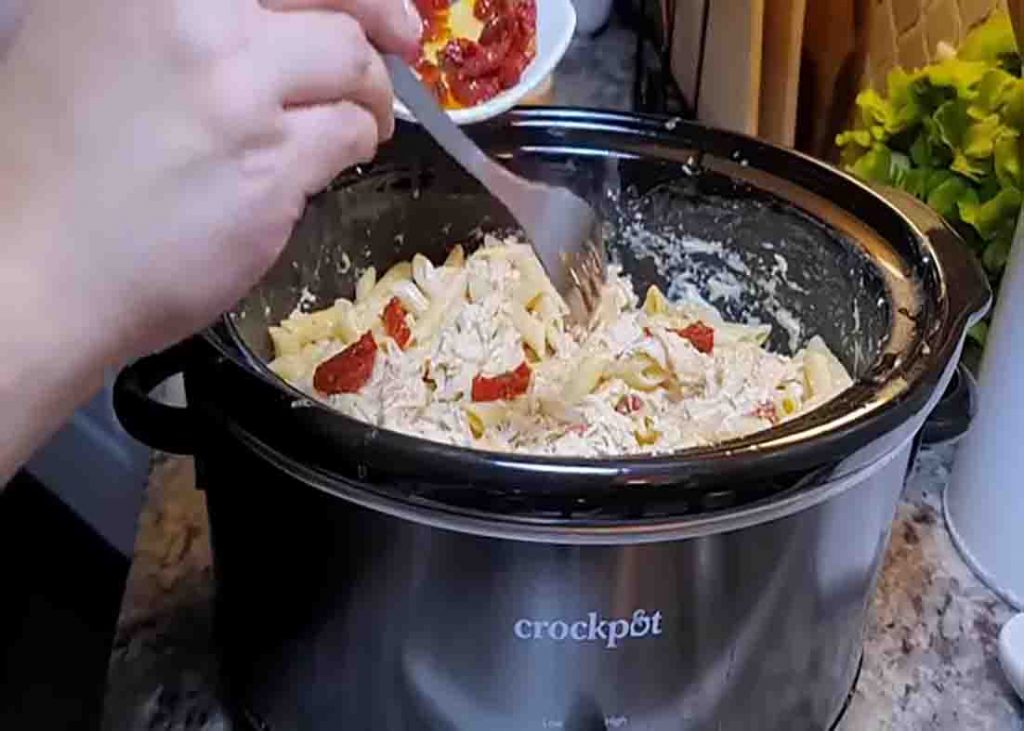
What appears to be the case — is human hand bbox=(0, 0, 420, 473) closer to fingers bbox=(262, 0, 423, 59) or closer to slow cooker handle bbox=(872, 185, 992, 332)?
fingers bbox=(262, 0, 423, 59)

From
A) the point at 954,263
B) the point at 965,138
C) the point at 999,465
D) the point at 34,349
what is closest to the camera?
the point at 34,349

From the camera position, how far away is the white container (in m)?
0.76

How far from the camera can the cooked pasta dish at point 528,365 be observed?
70 cm

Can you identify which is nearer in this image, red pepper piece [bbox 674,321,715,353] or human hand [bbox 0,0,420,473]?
human hand [bbox 0,0,420,473]

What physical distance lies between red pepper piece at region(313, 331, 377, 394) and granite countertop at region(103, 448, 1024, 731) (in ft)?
0.44

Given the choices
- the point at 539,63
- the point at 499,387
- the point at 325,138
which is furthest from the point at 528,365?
the point at 325,138

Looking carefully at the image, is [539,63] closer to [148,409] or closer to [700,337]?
[700,337]

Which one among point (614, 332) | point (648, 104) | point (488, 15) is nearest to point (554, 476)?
point (614, 332)

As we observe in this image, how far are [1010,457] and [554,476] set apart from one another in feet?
1.10

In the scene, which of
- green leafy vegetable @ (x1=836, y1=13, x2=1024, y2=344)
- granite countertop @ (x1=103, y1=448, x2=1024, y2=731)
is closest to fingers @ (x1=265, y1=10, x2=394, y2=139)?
granite countertop @ (x1=103, y1=448, x2=1024, y2=731)

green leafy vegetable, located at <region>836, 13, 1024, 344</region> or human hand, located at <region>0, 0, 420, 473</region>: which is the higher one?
human hand, located at <region>0, 0, 420, 473</region>

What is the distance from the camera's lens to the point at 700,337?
0.79 metres

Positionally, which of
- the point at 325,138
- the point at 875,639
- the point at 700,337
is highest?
the point at 325,138

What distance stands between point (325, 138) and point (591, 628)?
208 mm
